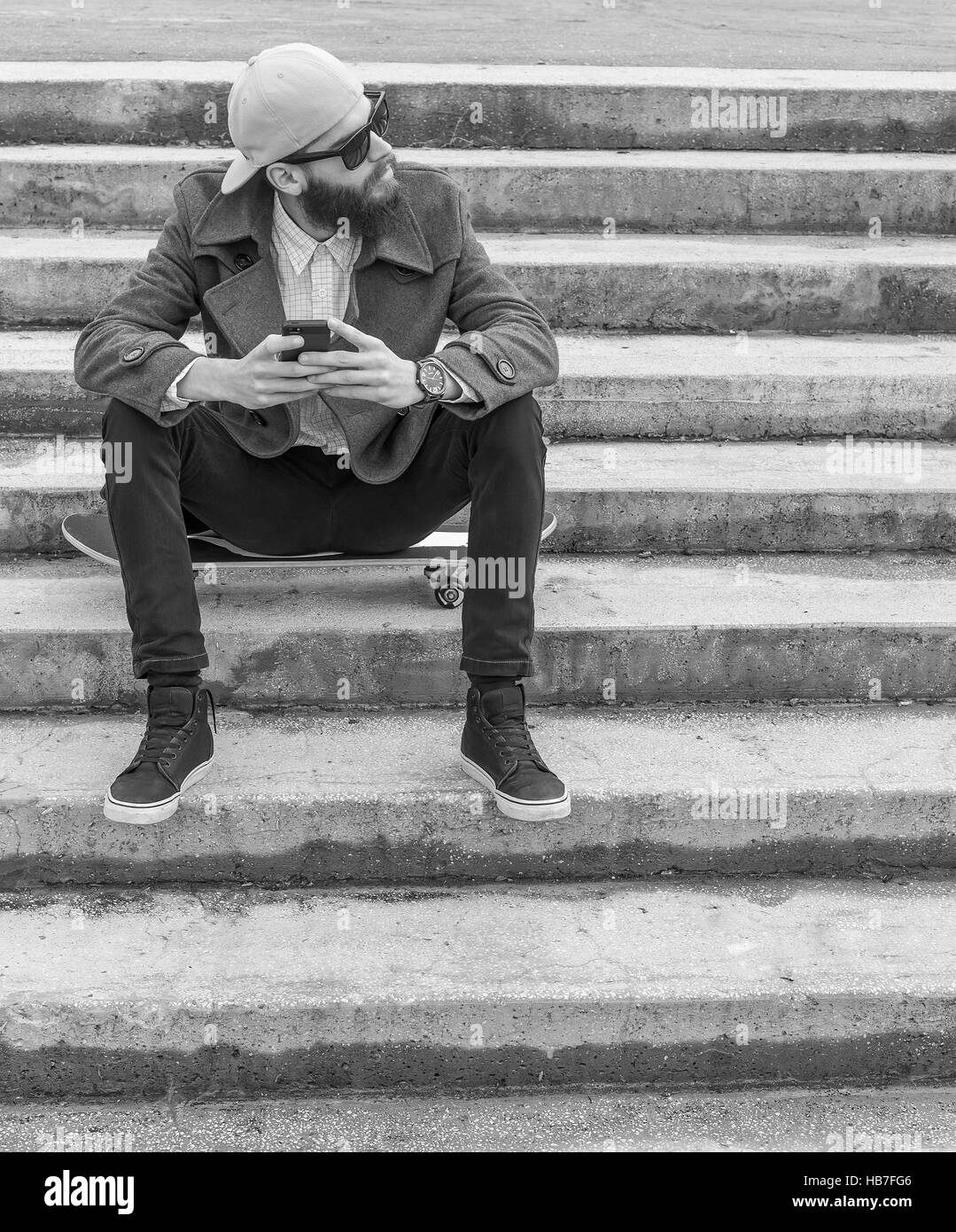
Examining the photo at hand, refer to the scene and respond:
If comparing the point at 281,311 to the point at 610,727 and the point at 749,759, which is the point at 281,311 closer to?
the point at 610,727

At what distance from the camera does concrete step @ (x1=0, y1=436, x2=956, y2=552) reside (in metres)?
3.01

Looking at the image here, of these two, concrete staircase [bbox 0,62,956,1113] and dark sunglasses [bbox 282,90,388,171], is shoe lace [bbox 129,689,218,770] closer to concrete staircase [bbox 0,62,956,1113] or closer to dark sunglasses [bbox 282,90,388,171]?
concrete staircase [bbox 0,62,956,1113]

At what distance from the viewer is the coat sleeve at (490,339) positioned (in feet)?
7.80

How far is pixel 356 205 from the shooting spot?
8.27ft

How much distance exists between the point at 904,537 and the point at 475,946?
5.21 ft

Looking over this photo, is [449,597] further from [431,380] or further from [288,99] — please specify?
[288,99]

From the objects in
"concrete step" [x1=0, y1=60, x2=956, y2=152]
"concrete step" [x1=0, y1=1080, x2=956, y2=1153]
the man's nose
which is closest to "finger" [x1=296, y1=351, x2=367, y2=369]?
the man's nose

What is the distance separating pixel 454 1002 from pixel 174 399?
1219 millimetres

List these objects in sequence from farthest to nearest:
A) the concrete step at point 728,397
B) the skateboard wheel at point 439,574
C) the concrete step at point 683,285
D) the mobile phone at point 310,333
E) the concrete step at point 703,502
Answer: the concrete step at point 683,285, the concrete step at point 728,397, the concrete step at point 703,502, the skateboard wheel at point 439,574, the mobile phone at point 310,333

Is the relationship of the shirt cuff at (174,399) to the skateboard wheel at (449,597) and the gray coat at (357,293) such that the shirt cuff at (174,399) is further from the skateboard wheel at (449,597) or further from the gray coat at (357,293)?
the skateboard wheel at (449,597)

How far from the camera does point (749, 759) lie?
8.43 feet

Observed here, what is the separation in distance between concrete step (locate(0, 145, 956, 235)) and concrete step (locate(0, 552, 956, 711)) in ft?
4.83

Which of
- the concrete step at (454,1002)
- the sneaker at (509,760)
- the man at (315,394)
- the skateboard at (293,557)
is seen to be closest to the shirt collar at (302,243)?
the man at (315,394)

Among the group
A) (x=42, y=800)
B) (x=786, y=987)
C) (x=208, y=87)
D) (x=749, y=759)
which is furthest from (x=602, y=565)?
(x=208, y=87)
